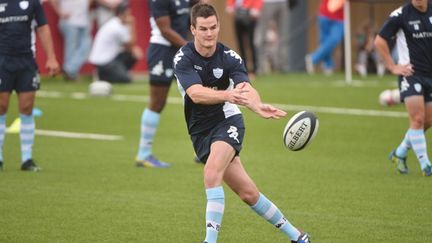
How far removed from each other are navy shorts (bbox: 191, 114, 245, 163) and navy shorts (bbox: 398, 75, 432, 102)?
4.01m

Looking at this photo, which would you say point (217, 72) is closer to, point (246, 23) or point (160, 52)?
point (160, 52)

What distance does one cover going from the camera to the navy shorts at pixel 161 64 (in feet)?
42.0

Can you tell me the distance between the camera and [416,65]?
11.8 metres

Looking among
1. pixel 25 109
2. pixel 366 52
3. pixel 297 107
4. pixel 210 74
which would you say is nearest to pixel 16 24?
pixel 25 109

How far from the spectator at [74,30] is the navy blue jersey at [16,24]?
1199 cm

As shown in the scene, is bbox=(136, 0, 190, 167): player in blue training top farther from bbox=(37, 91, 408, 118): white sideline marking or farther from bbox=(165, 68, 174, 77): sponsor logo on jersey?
bbox=(37, 91, 408, 118): white sideline marking

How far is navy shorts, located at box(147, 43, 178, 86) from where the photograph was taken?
1279 cm

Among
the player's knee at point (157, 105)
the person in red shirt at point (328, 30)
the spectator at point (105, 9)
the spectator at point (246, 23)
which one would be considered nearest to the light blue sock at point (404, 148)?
the player's knee at point (157, 105)

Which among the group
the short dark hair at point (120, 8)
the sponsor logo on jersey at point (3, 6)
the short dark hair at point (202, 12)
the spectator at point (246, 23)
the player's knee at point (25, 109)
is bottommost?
the spectator at point (246, 23)

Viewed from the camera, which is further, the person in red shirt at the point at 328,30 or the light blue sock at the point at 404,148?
the person in red shirt at the point at 328,30

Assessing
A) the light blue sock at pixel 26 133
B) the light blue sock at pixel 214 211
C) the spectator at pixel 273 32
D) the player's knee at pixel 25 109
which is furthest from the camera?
the spectator at pixel 273 32

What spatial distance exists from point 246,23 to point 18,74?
1263 centimetres

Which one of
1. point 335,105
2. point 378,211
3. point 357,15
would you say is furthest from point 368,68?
point 378,211

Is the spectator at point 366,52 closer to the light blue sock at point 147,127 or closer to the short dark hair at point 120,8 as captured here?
the short dark hair at point 120,8
